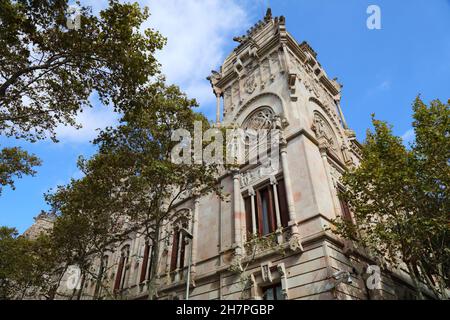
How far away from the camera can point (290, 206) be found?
50.3 ft

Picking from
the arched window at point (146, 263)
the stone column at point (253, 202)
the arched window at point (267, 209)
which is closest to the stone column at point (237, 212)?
the arched window at point (267, 209)

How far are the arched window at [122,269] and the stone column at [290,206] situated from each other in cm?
1554

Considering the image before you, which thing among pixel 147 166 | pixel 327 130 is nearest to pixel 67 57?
pixel 147 166

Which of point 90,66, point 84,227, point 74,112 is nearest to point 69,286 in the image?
point 84,227

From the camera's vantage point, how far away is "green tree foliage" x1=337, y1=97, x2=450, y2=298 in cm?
1278

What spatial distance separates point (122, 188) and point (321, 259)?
481 inches

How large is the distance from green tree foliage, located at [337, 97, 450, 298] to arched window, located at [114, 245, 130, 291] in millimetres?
17990

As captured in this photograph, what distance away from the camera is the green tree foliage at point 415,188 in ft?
41.9

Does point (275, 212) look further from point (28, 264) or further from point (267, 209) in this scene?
point (28, 264)

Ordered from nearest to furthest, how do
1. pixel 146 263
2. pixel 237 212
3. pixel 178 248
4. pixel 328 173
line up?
pixel 328 173, pixel 237 212, pixel 178 248, pixel 146 263

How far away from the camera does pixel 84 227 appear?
63.7 ft

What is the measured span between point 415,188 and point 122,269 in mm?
22672

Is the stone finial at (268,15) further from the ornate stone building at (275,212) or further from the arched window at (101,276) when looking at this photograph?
the arched window at (101,276)

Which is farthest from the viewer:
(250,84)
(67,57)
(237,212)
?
(250,84)
